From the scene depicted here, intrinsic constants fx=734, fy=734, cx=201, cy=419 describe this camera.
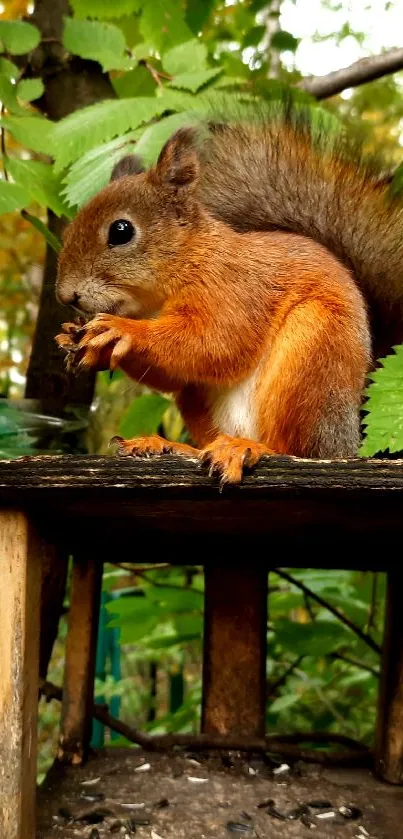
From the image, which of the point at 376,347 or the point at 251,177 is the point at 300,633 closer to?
the point at 376,347

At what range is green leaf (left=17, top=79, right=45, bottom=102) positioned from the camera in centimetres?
109

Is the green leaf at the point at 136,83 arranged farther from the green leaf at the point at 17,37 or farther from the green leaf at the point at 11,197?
the green leaf at the point at 11,197

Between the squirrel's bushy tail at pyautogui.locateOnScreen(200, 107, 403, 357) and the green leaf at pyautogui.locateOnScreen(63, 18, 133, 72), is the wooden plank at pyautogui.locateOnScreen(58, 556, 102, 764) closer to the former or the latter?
the squirrel's bushy tail at pyautogui.locateOnScreen(200, 107, 403, 357)

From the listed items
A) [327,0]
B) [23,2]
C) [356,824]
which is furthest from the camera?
[327,0]

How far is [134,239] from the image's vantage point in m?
0.91

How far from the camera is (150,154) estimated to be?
995mm

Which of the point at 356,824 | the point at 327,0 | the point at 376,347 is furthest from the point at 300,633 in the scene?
the point at 327,0

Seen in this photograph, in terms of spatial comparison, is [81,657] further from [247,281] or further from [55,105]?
[55,105]

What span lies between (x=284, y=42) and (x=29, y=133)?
2.20 ft

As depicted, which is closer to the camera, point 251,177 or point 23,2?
point 251,177

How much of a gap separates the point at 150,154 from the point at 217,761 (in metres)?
0.85

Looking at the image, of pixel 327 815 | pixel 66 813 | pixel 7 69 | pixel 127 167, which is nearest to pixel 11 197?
pixel 127 167

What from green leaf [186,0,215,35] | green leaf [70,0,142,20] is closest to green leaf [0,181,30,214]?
green leaf [70,0,142,20]

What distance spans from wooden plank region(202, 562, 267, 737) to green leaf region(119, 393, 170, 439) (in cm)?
31
